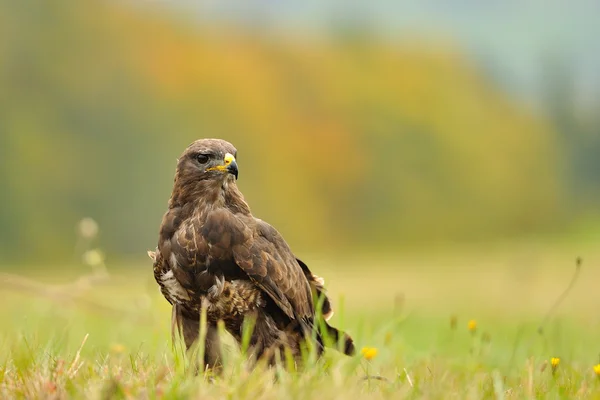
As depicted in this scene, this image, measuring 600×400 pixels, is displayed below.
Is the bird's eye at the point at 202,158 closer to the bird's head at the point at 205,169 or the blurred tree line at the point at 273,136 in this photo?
the bird's head at the point at 205,169

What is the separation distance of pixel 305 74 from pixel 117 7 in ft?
30.2

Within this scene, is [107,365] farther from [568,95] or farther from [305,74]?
[568,95]

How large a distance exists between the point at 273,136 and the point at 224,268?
31.7 metres

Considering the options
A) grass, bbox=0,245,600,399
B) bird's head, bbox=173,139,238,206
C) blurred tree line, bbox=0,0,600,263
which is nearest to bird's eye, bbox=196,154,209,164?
bird's head, bbox=173,139,238,206

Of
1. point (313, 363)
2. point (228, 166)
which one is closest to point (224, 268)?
point (228, 166)

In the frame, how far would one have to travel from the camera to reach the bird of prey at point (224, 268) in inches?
204

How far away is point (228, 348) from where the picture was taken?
511 centimetres

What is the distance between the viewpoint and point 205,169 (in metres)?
5.43

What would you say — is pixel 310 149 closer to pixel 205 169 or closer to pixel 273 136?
pixel 273 136

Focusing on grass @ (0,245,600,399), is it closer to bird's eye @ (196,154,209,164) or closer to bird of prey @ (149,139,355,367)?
bird of prey @ (149,139,355,367)

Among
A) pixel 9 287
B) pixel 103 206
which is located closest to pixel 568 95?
pixel 103 206

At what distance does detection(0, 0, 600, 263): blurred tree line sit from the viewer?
98.7 feet

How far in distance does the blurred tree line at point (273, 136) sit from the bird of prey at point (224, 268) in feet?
74.3

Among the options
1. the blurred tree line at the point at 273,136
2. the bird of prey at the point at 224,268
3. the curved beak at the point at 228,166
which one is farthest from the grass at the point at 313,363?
the blurred tree line at the point at 273,136
